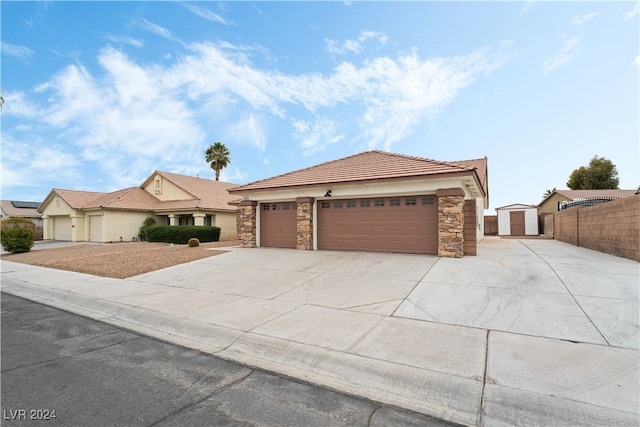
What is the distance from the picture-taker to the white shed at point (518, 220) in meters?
30.0

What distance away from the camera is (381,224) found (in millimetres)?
12969

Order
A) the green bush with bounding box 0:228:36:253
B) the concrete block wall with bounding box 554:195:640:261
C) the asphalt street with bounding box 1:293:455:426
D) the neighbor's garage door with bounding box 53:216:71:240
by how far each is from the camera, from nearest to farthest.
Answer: the asphalt street with bounding box 1:293:455:426 < the concrete block wall with bounding box 554:195:640:261 < the green bush with bounding box 0:228:36:253 < the neighbor's garage door with bounding box 53:216:71:240

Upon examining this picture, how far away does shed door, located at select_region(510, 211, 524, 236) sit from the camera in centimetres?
3025

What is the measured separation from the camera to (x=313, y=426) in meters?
2.82

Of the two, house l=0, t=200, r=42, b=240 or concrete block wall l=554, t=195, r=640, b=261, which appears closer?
concrete block wall l=554, t=195, r=640, b=261

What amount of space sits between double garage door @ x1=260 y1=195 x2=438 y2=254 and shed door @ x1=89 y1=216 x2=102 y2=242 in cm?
1942

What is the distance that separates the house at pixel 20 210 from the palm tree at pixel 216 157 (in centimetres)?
2385

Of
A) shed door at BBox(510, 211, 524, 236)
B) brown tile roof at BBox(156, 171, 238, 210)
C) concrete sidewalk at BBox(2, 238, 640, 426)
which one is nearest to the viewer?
concrete sidewalk at BBox(2, 238, 640, 426)

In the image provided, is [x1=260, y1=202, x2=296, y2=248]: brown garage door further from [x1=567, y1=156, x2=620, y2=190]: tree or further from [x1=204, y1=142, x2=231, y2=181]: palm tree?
[x1=567, y1=156, x2=620, y2=190]: tree

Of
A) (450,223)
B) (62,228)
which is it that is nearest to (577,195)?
(450,223)

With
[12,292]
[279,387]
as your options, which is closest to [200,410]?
[279,387]

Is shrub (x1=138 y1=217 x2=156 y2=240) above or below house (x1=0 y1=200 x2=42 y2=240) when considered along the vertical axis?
below

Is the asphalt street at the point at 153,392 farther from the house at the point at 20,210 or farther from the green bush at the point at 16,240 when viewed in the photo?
the house at the point at 20,210

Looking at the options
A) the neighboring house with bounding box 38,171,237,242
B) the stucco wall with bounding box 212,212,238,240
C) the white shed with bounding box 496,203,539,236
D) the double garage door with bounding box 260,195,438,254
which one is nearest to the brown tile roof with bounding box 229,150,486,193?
the double garage door with bounding box 260,195,438,254
